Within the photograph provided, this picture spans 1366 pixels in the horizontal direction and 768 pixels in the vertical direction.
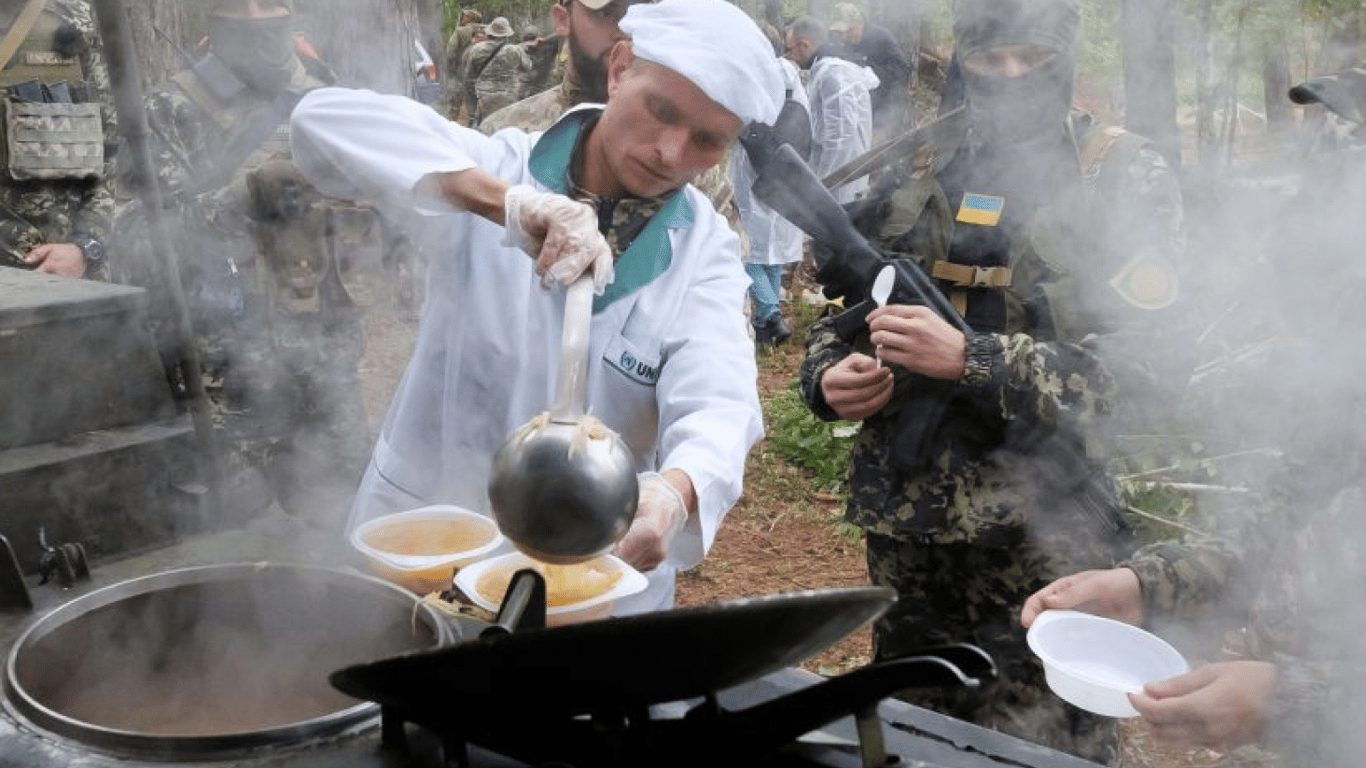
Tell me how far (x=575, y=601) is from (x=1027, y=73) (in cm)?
191

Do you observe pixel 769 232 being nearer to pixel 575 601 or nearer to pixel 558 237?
pixel 558 237

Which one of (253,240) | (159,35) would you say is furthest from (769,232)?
(253,240)

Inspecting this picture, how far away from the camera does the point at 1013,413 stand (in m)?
2.77

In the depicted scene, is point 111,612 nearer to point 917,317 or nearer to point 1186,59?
point 917,317

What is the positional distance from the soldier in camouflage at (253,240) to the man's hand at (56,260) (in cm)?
19

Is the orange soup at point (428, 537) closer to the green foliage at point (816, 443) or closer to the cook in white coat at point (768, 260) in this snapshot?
the green foliage at point (816, 443)

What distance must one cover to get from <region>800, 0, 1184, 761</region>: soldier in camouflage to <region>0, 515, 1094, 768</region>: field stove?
136 cm

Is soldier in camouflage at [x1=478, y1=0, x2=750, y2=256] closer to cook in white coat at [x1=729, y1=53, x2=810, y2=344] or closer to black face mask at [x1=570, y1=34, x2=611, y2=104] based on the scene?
black face mask at [x1=570, y1=34, x2=611, y2=104]

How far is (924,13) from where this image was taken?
7422mm

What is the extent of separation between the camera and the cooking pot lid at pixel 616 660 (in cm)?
112

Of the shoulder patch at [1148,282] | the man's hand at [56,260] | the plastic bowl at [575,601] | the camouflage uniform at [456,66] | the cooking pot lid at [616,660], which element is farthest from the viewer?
the camouflage uniform at [456,66]

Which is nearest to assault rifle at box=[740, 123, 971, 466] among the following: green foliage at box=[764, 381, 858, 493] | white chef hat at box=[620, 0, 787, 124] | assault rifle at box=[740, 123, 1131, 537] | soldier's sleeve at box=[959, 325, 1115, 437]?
assault rifle at box=[740, 123, 1131, 537]

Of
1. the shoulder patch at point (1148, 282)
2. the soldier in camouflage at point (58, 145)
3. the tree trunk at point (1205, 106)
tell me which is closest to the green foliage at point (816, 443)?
the tree trunk at point (1205, 106)

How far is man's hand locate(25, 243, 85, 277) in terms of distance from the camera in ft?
13.3
